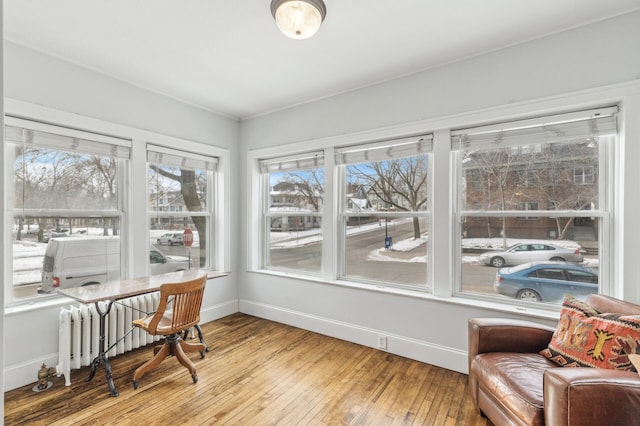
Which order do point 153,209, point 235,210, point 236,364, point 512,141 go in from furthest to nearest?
point 235,210
point 153,209
point 236,364
point 512,141

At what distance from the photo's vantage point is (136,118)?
320 centimetres

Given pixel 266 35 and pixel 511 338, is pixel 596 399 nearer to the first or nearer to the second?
pixel 511 338

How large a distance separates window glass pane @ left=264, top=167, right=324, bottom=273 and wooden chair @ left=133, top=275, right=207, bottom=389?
150cm

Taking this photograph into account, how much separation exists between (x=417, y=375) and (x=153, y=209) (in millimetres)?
3100

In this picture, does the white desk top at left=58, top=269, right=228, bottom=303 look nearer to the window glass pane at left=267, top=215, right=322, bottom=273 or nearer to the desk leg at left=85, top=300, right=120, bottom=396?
the desk leg at left=85, top=300, right=120, bottom=396

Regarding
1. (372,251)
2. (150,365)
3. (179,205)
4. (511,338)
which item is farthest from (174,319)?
(511,338)

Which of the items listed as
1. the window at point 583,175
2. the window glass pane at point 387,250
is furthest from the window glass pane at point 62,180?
the window at point 583,175

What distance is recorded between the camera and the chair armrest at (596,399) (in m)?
1.36

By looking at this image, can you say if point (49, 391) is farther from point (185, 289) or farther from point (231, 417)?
point (231, 417)

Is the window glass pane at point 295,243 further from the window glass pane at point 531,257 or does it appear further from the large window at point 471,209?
the window glass pane at point 531,257

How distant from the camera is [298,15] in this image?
193cm

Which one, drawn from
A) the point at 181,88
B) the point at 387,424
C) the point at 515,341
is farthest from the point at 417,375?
the point at 181,88

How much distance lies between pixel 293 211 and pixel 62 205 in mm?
2291

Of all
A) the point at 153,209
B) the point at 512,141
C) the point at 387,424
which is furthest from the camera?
the point at 153,209
